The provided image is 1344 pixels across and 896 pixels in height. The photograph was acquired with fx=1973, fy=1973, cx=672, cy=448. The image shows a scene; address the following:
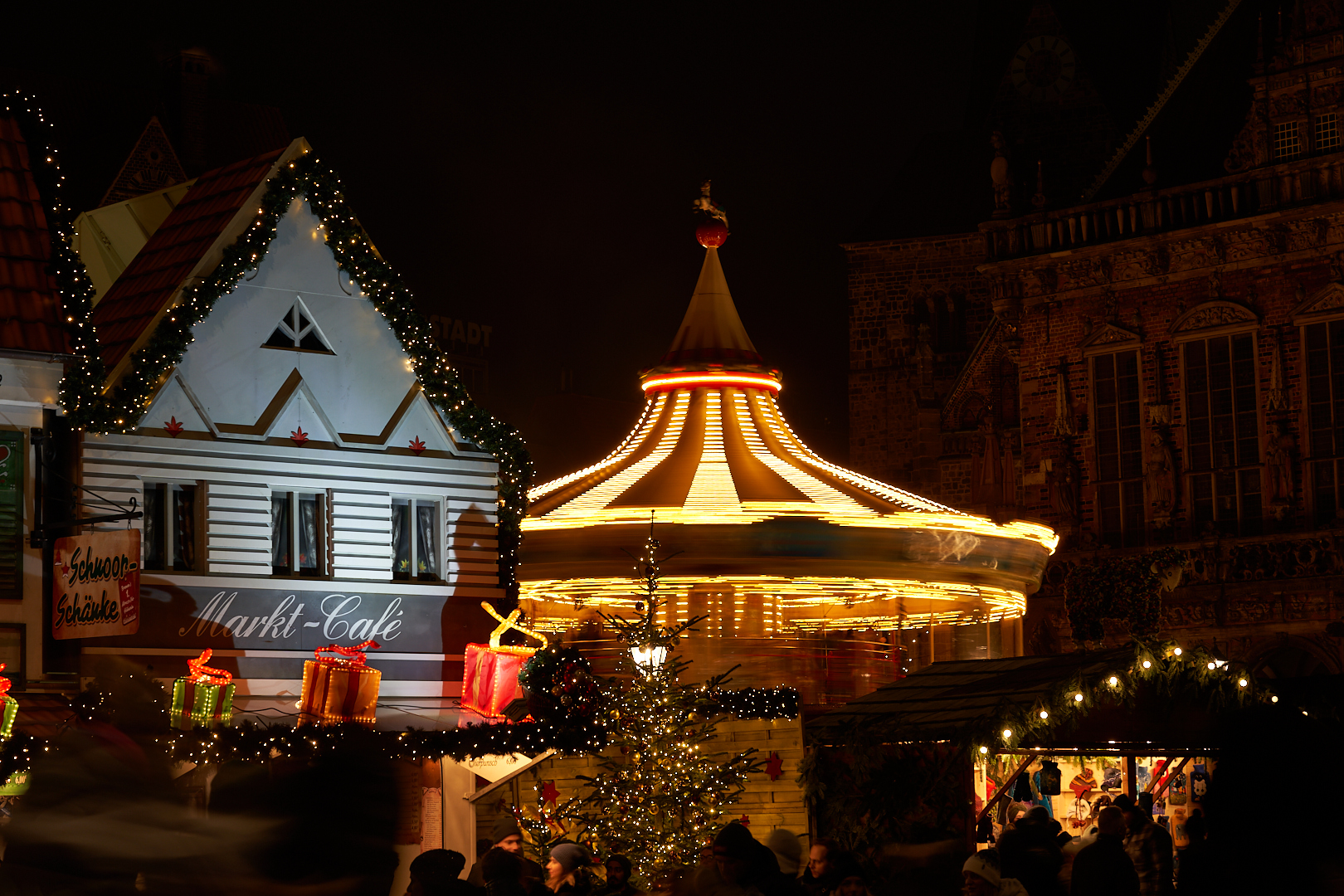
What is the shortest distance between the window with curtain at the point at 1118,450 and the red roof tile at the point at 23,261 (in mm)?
18310

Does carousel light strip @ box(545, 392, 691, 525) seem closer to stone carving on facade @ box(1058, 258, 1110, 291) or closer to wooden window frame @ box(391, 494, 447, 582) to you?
wooden window frame @ box(391, 494, 447, 582)

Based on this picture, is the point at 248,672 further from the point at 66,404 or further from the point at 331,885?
the point at 331,885

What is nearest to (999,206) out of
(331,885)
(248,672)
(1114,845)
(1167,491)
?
(1167,491)

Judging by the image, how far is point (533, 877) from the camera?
33.7 feet

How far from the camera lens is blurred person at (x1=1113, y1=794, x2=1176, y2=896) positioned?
1198cm

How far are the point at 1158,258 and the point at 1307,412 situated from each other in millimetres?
Result: 3222

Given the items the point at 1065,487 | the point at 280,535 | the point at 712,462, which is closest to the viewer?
the point at 280,535

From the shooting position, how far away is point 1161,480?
28.6 meters

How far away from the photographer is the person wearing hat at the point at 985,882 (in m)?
8.88

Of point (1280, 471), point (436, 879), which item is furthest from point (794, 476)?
point (436, 879)

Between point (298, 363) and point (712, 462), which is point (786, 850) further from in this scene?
point (712, 462)

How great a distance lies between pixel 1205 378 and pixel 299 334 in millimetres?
16418

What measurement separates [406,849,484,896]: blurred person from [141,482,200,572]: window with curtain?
9.46 meters

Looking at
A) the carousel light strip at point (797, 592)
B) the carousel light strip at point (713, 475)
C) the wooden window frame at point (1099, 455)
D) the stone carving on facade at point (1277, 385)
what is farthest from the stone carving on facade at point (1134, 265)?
the carousel light strip at point (713, 475)
